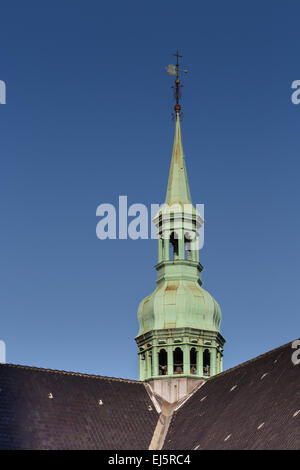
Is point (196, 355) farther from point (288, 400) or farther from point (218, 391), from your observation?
point (288, 400)

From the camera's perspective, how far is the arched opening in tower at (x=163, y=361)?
64.9 m

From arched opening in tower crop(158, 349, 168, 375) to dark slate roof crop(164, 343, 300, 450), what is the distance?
3.43 meters

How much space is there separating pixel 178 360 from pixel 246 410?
43.1 ft

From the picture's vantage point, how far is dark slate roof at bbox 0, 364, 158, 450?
54.9m

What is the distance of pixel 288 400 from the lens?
49938 mm

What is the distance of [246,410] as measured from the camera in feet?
174

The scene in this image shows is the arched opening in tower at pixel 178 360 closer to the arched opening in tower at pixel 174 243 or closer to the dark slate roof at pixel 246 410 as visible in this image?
the dark slate roof at pixel 246 410

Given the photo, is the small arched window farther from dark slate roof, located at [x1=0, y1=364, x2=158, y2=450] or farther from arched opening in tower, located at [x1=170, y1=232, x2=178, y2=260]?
dark slate roof, located at [x1=0, y1=364, x2=158, y2=450]

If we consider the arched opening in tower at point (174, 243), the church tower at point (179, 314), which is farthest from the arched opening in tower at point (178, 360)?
the arched opening in tower at point (174, 243)

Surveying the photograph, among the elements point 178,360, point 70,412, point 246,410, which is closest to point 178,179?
point 178,360

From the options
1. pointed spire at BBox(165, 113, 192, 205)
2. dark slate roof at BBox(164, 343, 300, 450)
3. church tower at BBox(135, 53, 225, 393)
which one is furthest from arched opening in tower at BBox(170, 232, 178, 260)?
dark slate roof at BBox(164, 343, 300, 450)

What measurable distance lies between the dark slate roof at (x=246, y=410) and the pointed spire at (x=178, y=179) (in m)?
13.1

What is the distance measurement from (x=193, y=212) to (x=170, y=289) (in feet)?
18.8
